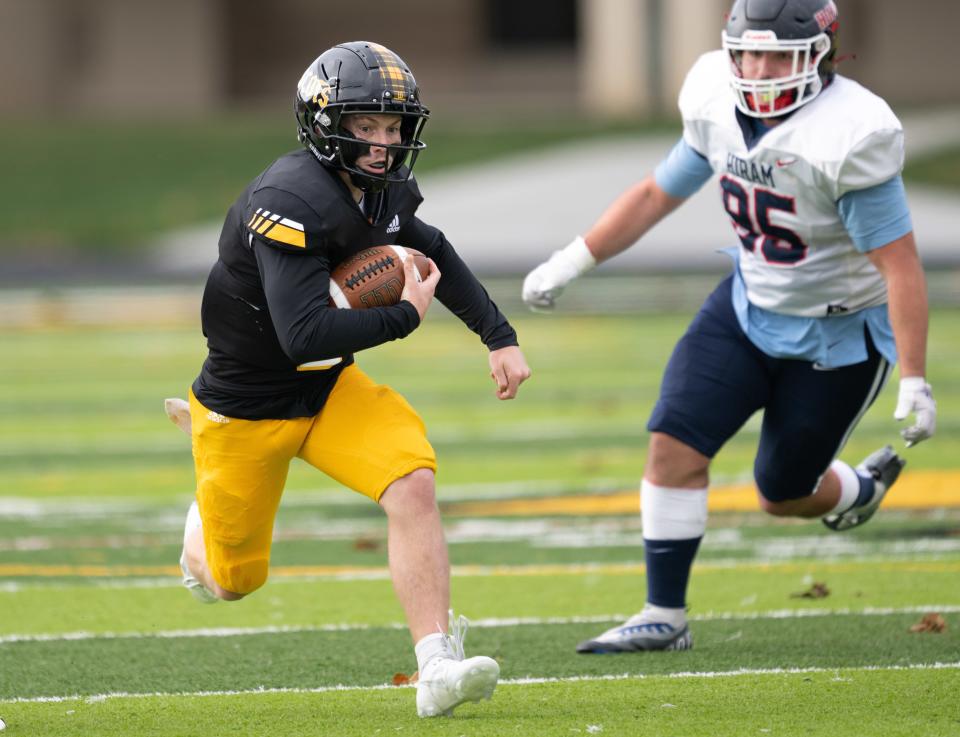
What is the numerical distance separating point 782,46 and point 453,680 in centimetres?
199

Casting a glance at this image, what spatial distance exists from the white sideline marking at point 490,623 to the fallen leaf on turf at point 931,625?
0.22 m

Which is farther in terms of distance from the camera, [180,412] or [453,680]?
[180,412]

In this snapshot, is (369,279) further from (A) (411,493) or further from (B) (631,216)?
(B) (631,216)

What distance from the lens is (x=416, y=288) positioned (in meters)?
4.29

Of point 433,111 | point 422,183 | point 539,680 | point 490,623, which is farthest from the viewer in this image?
point 433,111

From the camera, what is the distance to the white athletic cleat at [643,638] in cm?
506

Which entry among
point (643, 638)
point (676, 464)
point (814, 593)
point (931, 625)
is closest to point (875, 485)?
point (814, 593)

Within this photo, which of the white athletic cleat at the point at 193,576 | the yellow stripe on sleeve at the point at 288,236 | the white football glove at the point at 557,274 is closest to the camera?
the yellow stripe on sleeve at the point at 288,236

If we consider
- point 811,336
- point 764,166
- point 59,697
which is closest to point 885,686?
point 811,336

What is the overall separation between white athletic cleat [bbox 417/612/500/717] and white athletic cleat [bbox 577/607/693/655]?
977mm

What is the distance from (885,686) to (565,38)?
94.5ft

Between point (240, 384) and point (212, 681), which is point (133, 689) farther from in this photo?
point (240, 384)

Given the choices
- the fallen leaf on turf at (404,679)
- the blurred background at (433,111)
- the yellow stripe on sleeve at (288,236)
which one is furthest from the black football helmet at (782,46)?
the blurred background at (433,111)

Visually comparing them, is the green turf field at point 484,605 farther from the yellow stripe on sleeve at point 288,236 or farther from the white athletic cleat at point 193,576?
the yellow stripe on sleeve at point 288,236
